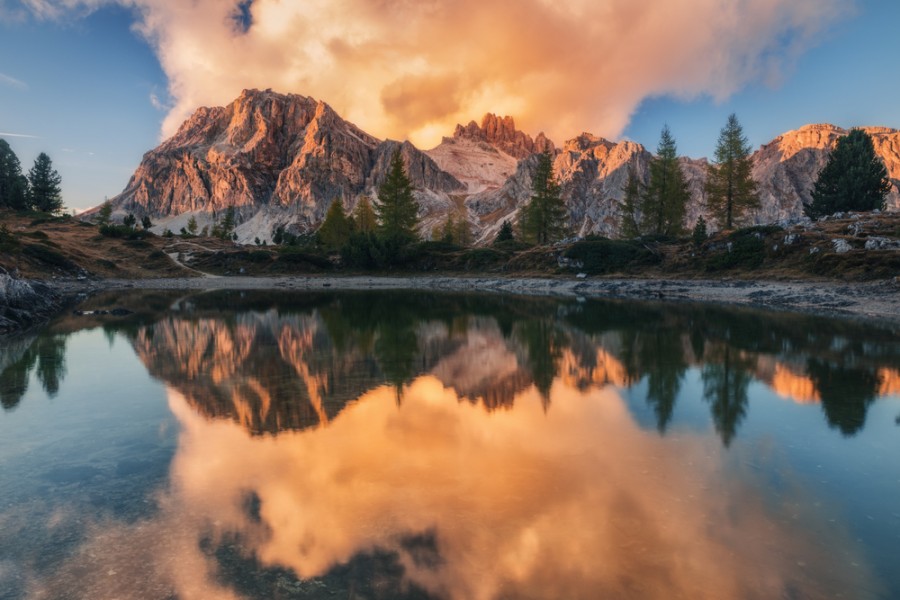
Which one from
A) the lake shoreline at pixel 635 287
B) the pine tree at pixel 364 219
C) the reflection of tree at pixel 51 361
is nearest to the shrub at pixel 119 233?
the lake shoreline at pixel 635 287

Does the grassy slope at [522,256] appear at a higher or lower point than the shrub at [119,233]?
lower

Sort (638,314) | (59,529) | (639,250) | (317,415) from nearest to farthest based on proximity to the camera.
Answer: (59,529)
(317,415)
(638,314)
(639,250)

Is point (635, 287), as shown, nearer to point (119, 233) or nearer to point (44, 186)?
point (119, 233)

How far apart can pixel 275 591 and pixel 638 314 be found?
113ft

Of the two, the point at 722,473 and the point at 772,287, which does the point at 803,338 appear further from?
the point at 772,287

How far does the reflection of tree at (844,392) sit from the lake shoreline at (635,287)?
17910mm

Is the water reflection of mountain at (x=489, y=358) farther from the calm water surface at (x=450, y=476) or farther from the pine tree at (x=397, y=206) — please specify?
the pine tree at (x=397, y=206)

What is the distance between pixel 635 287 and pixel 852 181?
37.9 meters

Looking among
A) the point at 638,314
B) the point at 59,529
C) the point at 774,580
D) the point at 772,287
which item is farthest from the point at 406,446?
the point at 772,287

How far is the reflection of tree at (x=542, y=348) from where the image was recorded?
17.1 m

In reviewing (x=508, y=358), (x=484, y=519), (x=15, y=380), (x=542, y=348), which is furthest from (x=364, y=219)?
(x=484, y=519)

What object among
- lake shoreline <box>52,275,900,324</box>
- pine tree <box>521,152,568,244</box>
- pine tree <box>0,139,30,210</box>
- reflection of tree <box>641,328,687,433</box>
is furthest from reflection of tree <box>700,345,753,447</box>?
pine tree <box>0,139,30,210</box>

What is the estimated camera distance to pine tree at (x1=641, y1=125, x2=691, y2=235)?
258ft

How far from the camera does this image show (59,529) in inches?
294
